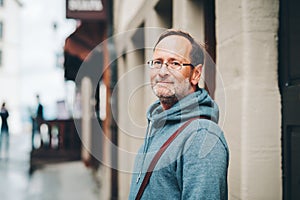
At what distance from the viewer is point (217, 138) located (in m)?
1.63

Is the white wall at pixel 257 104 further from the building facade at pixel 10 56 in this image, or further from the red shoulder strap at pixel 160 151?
the building facade at pixel 10 56

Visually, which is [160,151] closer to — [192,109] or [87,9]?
[192,109]

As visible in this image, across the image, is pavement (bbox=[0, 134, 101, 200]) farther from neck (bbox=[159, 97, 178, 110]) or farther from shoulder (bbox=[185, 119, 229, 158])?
shoulder (bbox=[185, 119, 229, 158])

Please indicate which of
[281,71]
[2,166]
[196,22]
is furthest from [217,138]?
[2,166]

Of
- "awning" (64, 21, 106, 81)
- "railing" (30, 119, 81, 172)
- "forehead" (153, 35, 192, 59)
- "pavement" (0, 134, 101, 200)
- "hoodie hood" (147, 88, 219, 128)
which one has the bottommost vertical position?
"pavement" (0, 134, 101, 200)

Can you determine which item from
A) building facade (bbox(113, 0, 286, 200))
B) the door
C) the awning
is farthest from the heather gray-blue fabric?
the awning

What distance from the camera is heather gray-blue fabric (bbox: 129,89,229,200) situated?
5.21 ft

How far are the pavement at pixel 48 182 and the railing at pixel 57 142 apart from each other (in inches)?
21.5

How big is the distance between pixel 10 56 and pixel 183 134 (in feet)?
117

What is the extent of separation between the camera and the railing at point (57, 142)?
13.0 m

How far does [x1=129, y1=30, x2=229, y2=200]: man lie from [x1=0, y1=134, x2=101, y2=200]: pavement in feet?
20.6

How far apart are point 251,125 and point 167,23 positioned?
2.58m

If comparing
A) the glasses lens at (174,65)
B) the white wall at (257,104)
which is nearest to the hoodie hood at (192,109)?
the glasses lens at (174,65)

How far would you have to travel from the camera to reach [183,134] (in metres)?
1.67
